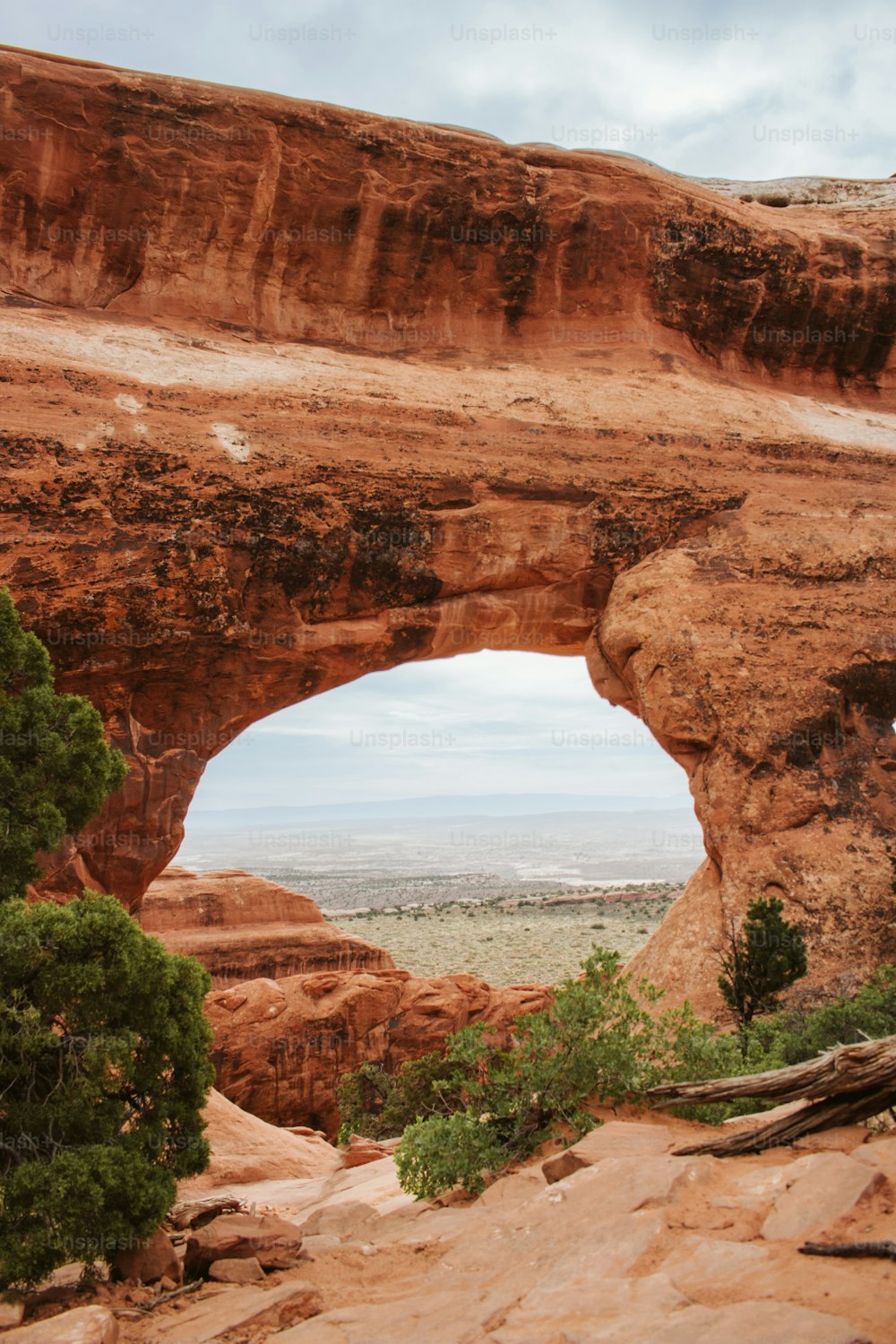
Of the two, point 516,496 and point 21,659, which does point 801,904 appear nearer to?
point 516,496

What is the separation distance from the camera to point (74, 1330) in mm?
5176

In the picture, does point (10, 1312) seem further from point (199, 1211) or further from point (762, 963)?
point (762, 963)

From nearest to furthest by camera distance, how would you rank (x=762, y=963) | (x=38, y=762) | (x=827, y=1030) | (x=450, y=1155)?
(x=450, y=1155) → (x=38, y=762) → (x=827, y=1030) → (x=762, y=963)

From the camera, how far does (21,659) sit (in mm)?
9148

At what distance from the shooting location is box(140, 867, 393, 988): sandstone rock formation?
2634 centimetres

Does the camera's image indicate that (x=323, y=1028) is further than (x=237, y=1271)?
Yes

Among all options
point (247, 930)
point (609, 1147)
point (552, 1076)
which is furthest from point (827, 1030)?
point (247, 930)

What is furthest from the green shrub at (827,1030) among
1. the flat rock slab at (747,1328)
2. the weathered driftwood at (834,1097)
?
the flat rock slab at (747,1328)

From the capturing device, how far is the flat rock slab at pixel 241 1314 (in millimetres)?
5410

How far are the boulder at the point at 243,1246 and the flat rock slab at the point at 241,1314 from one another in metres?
0.71

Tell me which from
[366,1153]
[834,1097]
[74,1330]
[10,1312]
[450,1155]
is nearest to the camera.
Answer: [74,1330]

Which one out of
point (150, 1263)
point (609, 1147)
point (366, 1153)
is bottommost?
point (366, 1153)

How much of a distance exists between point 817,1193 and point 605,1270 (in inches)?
45.7

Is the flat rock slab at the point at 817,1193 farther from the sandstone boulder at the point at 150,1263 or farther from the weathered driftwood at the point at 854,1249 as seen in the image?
the sandstone boulder at the point at 150,1263
